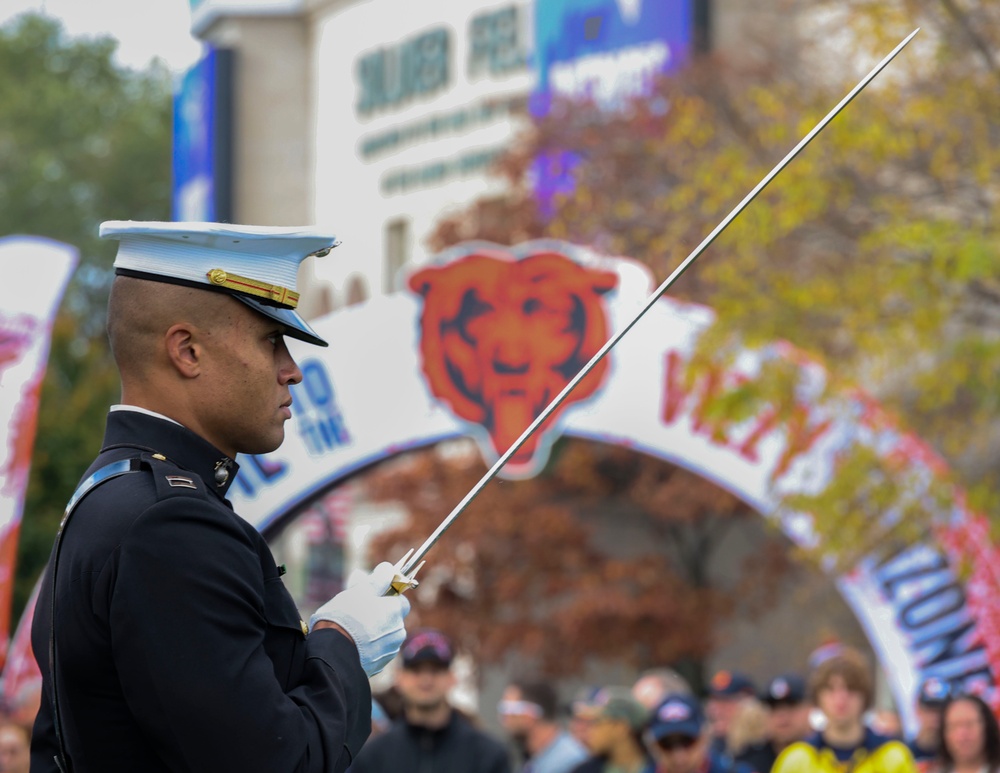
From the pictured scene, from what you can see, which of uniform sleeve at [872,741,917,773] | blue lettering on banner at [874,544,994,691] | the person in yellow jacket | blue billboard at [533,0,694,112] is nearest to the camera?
uniform sleeve at [872,741,917,773]

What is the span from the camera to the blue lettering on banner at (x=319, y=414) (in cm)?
1057

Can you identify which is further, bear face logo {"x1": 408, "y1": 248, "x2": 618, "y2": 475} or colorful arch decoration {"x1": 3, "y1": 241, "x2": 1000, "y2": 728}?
bear face logo {"x1": 408, "y1": 248, "x2": 618, "y2": 475}

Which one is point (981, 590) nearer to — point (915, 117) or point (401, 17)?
point (915, 117)

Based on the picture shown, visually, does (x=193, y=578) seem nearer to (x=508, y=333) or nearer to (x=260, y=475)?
(x=260, y=475)

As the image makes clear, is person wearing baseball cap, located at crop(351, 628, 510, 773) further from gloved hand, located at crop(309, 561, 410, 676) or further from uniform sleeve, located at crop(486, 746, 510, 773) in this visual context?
gloved hand, located at crop(309, 561, 410, 676)

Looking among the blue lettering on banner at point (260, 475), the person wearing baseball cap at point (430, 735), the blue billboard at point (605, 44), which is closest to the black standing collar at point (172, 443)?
the person wearing baseball cap at point (430, 735)

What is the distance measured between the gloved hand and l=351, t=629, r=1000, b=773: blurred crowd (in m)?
3.88

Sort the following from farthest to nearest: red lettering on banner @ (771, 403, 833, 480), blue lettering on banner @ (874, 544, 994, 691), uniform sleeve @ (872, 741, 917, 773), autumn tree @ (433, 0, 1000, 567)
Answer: red lettering on banner @ (771, 403, 833, 480) < blue lettering on banner @ (874, 544, 994, 691) < autumn tree @ (433, 0, 1000, 567) < uniform sleeve @ (872, 741, 917, 773)

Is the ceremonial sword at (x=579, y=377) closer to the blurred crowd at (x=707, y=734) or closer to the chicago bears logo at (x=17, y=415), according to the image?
A: the blurred crowd at (x=707, y=734)

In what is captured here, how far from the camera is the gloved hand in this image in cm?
259

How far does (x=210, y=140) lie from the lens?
33969mm

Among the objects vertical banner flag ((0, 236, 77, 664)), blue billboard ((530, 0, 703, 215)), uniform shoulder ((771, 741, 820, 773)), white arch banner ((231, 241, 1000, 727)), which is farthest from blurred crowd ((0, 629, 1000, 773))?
blue billboard ((530, 0, 703, 215))

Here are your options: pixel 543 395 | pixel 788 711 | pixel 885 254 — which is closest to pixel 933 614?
pixel 885 254

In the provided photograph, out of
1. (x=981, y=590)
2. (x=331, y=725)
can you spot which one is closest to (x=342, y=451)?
(x=981, y=590)
